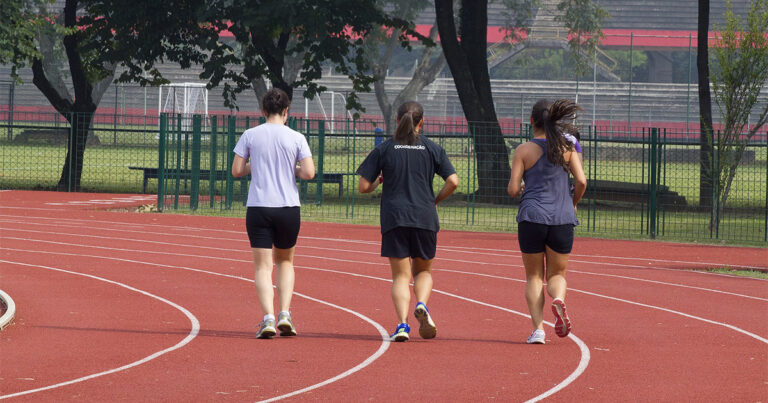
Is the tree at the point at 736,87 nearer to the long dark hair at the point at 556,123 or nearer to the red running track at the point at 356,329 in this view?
the red running track at the point at 356,329

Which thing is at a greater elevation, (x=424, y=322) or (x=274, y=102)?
(x=274, y=102)

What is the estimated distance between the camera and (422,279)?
915 centimetres

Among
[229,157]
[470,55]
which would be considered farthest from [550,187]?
[470,55]

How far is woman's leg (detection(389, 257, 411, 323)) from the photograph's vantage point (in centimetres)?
905

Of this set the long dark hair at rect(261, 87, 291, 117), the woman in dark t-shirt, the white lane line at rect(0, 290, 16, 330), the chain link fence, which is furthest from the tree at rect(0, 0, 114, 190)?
the woman in dark t-shirt

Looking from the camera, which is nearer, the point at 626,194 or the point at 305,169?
the point at 305,169

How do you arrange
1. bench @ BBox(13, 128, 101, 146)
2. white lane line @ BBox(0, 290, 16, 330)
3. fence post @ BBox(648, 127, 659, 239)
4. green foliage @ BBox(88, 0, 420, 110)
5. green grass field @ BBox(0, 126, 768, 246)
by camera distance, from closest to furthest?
white lane line @ BBox(0, 290, 16, 330)
fence post @ BBox(648, 127, 659, 239)
green grass field @ BBox(0, 126, 768, 246)
green foliage @ BBox(88, 0, 420, 110)
bench @ BBox(13, 128, 101, 146)

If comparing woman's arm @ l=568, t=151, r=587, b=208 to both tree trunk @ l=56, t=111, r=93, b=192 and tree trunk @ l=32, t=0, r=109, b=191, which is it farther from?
tree trunk @ l=56, t=111, r=93, b=192

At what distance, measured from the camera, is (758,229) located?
22.1m

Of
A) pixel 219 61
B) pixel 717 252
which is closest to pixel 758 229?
pixel 717 252

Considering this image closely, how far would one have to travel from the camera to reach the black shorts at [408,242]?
8.97 metres

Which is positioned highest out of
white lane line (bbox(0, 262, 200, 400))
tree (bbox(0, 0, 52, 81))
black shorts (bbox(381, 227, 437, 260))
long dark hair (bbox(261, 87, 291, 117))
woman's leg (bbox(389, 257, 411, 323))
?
tree (bbox(0, 0, 52, 81))

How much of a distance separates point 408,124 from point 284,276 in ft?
4.73

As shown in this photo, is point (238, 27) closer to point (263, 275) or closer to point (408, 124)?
point (263, 275)
